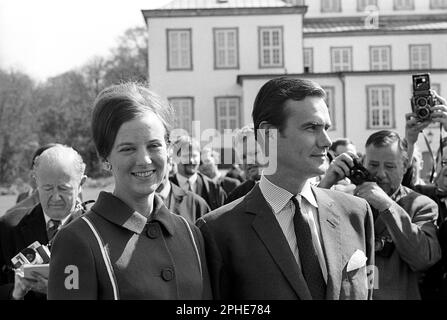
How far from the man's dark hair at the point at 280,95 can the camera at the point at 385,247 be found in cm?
143

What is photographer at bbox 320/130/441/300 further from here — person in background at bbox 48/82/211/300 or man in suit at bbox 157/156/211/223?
man in suit at bbox 157/156/211/223

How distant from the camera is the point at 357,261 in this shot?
2705 mm

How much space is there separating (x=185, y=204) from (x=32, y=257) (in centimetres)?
264

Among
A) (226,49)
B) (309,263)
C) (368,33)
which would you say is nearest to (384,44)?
(368,33)

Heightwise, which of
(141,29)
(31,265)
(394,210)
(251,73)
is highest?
(141,29)

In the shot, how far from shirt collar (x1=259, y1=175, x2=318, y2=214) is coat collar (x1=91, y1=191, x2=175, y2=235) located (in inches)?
19.6

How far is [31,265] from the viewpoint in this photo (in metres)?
2.97

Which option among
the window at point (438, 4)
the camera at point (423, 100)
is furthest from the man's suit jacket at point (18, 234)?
the window at point (438, 4)

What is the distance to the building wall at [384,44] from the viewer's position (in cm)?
4388

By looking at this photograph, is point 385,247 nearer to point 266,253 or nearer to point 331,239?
point 331,239

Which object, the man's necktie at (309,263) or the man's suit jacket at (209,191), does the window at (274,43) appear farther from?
the man's necktie at (309,263)
